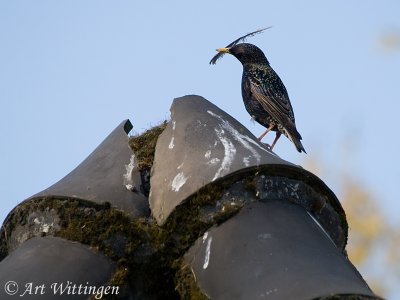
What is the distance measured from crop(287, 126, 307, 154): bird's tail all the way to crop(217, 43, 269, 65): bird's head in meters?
0.97

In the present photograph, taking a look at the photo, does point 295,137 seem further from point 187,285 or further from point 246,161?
point 187,285

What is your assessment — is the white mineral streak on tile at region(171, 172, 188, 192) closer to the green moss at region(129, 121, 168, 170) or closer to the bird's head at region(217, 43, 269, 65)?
the green moss at region(129, 121, 168, 170)

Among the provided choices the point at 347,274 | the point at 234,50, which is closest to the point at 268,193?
the point at 347,274

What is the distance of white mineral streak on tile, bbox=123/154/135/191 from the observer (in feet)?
11.5

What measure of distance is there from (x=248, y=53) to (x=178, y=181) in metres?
5.76

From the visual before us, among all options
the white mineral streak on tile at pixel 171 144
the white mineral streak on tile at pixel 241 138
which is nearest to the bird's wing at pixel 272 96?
the white mineral streak on tile at pixel 241 138

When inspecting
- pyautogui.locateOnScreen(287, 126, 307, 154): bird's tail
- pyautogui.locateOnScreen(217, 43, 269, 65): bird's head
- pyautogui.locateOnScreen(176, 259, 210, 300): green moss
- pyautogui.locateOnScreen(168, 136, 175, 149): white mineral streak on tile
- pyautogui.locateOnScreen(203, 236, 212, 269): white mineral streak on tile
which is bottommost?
pyautogui.locateOnScreen(287, 126, 307, 154): bird's tail

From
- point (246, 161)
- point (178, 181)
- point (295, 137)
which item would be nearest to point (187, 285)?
point (178, 181)

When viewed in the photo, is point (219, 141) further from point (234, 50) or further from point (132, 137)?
point (234, 50)

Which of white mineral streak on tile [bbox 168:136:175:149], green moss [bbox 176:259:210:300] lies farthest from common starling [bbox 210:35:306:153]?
green moss [bbox 176:259:210:300]

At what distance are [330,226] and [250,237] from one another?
1.87 feet

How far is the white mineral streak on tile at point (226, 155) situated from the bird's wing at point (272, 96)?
4.74 m

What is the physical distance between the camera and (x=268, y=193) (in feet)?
10.6

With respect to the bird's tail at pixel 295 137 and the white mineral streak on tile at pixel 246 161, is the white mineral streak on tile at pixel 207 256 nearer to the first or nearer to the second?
the white mineral streak on tile at pixel 246 161
